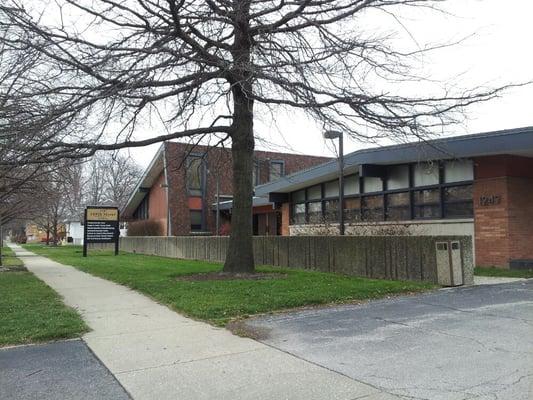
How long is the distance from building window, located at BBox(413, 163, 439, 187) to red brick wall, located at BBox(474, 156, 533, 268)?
5.26 ft

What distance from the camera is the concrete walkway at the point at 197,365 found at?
4.89 m

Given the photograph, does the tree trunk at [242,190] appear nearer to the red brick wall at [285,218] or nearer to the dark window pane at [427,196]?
the dark window pane at [427,196]

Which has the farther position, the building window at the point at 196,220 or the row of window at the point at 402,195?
the building window at the point at 196,220

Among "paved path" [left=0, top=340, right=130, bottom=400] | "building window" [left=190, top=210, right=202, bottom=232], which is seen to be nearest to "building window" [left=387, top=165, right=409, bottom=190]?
"paved path" [left=0, top=340, right=130, bottom=400]

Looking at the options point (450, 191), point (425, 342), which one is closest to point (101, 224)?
point (450, 191)

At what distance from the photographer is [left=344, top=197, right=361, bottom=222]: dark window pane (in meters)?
21.2

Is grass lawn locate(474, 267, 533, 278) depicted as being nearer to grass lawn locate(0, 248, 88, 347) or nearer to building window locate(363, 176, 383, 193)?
building window locate(363, 176, 383, 193)

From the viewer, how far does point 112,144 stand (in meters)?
12.4

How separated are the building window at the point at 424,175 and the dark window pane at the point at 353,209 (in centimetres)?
312

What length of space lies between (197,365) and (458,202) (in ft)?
42.4

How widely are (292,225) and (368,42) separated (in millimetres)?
14900

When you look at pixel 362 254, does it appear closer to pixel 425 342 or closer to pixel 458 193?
pixel 458 193

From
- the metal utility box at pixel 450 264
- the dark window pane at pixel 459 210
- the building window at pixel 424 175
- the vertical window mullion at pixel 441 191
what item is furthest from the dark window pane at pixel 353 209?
the metal utility box at pixel 450 264

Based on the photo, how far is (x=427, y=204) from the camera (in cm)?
1792
